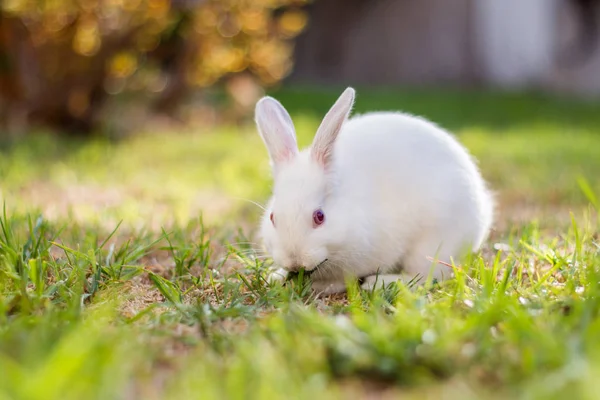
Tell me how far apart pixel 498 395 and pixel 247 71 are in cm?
702

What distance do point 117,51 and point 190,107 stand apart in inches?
55.9

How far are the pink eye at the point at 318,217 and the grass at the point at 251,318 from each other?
0.66 ft

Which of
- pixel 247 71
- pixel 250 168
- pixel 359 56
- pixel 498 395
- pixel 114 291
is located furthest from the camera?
pixel 359 56

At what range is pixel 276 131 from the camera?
8.51 feet

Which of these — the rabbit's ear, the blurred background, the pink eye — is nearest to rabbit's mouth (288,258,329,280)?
the pink eye

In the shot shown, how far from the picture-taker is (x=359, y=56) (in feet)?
47.2

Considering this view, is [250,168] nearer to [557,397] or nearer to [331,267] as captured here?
[331,267]

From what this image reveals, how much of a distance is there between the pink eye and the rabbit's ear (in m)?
0.19

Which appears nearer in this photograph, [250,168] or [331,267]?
[331,267]

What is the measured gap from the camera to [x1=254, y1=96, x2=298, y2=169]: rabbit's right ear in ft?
8.47

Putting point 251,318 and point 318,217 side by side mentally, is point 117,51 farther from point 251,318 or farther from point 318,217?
point 251,318

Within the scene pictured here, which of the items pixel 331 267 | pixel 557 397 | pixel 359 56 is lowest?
pixel 359 56

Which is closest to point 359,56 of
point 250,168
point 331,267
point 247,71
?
point 247,71

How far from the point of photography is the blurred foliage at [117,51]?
6.39 meters
